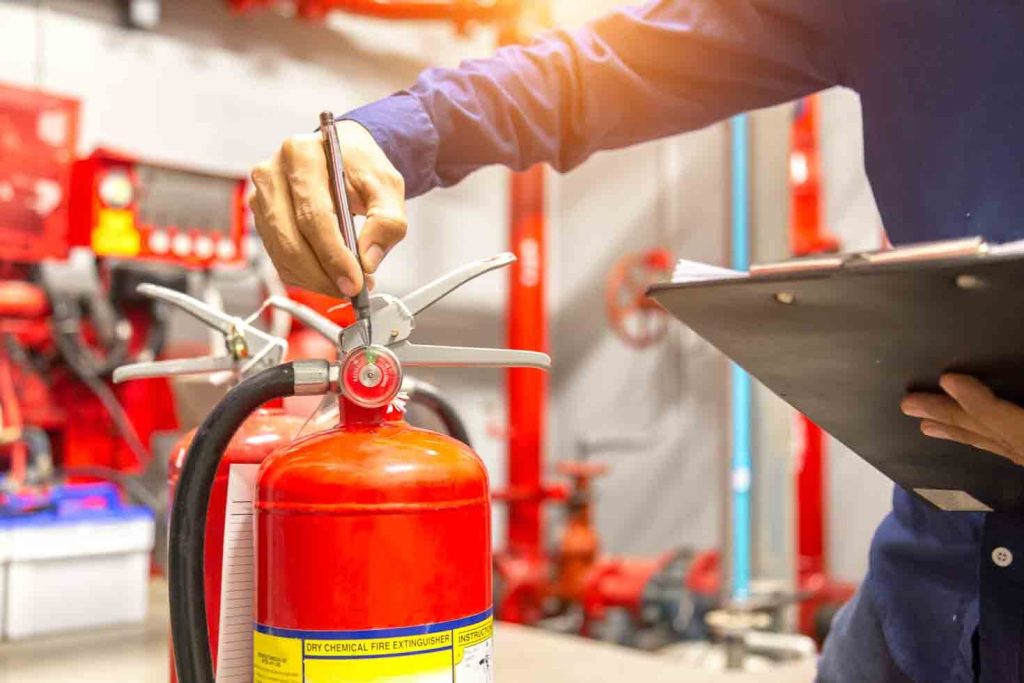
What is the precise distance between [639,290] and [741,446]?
4.59 ft

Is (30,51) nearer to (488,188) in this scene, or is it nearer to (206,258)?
(206,258)

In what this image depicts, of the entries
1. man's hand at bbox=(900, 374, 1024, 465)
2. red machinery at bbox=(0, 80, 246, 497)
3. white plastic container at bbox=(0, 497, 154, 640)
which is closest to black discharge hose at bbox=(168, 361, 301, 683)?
man's hand at bbox=(900, 374, 1024, 465)

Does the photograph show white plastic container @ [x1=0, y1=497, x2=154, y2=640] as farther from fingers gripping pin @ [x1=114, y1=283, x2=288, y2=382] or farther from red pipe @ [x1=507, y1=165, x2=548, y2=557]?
red pipe @ [x1=507, y1=165, x2=548, y2=557]

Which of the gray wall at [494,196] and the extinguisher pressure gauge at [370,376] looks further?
the gray wall at [494,196]

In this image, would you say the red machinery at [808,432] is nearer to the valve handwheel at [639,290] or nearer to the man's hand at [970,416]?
the valve handwheel at [639,290]

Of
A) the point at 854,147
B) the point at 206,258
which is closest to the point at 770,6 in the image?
the point at 206,258

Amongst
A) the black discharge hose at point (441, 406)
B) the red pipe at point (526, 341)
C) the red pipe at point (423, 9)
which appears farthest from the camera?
the red pipe at point (526, 341)

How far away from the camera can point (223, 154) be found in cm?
338

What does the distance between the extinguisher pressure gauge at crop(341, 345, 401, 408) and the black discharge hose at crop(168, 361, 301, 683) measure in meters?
0.07

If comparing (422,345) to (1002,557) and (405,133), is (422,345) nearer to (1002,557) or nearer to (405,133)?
(405,133)

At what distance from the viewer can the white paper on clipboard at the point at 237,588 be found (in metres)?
0.66

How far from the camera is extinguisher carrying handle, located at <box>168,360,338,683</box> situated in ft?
2.04

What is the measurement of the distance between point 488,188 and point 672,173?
0.82 meters

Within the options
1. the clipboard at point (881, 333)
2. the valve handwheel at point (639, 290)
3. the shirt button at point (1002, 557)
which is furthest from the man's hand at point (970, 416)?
the valve handwheel at point (639, 290)
